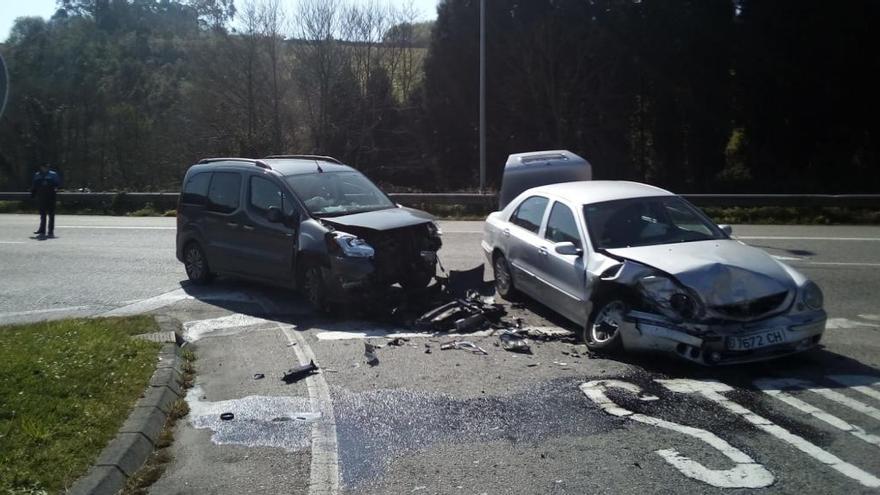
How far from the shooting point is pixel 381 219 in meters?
9.97

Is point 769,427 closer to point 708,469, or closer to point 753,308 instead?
point 708,469

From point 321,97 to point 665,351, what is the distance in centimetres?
3187

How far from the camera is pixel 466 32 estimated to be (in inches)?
1431

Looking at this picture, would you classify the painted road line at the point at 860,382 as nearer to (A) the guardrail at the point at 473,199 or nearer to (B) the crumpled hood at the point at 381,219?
(B) the crumpled hood at the point at 381,219

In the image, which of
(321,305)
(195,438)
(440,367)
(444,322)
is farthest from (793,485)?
(321,305)

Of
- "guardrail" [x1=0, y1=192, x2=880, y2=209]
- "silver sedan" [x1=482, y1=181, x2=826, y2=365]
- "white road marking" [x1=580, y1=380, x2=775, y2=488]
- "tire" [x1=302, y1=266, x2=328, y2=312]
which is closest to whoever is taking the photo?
"white road marking" [x1=580, y1=380, x2=775, y2=488]

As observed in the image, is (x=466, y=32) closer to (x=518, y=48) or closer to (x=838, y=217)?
(x=518, y=48)

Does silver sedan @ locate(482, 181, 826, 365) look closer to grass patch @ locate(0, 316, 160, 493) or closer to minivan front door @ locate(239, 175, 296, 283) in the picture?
minivan front door @ locate(239, 175, 296, 283)

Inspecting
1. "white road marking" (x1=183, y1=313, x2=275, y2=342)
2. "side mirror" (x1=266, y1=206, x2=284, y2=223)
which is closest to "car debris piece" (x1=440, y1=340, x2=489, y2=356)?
"white road marking" (x1=183, y1=313, x2=275, y2=342)

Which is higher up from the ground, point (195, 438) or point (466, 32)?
point (466, 32)

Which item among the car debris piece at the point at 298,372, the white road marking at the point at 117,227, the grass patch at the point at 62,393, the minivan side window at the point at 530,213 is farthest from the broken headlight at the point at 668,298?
the white road marking at the point at 117,227

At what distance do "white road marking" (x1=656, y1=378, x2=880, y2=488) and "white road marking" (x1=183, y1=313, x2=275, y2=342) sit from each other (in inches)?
195

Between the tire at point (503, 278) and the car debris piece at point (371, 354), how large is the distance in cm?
240

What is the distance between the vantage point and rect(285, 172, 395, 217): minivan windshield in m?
10.3
